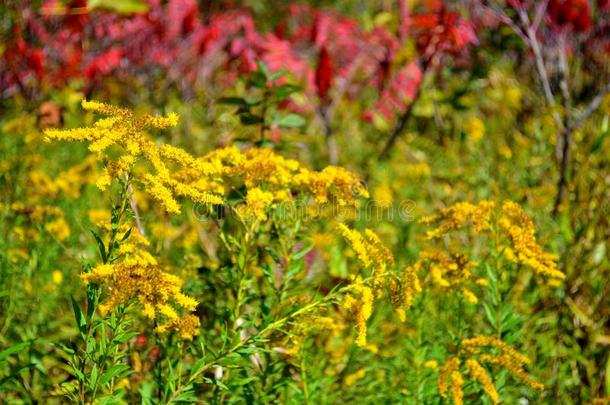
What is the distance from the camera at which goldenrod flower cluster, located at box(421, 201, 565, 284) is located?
1548 mm

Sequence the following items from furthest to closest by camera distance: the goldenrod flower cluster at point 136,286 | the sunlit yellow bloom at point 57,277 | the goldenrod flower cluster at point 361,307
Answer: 1. the sunlit yellow bloom at point 57,277
2. the goldenrod flower cluster at point 361,307
3. the goldenrod flower cluster at point 136,286

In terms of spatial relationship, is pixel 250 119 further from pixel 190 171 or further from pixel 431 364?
pixel 431 364

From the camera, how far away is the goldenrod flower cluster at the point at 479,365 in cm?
142

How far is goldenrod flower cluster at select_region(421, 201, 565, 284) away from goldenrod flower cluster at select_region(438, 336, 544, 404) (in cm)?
20

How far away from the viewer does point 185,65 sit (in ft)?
18.5

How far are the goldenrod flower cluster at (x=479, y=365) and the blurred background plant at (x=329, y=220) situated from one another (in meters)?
0.02

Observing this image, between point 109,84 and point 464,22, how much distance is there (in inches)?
116

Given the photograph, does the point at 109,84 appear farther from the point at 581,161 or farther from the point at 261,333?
the point at 261,333

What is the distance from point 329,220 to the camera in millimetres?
2947

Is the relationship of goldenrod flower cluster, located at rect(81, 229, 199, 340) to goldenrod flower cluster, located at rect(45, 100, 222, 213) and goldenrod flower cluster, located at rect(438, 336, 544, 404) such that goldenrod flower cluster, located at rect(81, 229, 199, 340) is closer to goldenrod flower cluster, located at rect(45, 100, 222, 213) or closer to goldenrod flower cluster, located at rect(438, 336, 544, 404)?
goldenrod flower cluster, located at rect(45, 100, 222, 213)

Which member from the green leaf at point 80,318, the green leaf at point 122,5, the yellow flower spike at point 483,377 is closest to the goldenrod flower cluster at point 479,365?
the yellow flower spike at point 483,377

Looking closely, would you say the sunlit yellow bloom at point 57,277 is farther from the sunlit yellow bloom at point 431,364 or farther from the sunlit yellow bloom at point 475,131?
the sunlit yellow bloom at point 475,131

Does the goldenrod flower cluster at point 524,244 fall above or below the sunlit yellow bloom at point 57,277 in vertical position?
above

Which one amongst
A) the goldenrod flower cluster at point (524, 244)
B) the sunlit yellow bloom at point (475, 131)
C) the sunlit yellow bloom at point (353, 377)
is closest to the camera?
the goldenrod flower cluster at point (524, 244)
